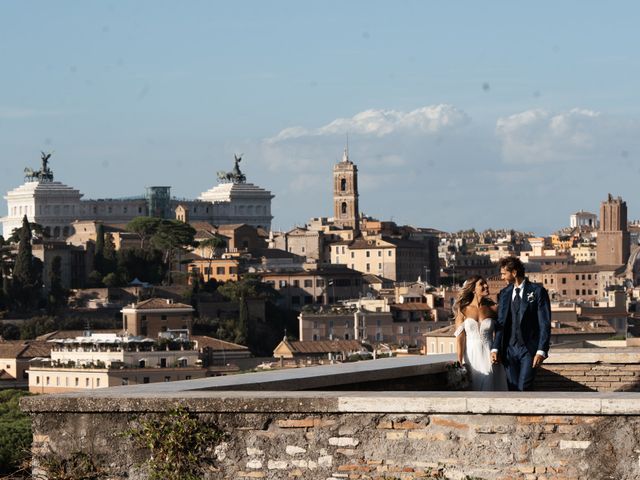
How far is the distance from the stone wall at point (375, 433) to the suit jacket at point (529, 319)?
1321mm

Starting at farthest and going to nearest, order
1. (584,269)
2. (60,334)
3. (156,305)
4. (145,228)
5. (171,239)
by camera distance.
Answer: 1. (584,269)
2. (145,228)
3. (171,239)
4. (156,305)
5. (60,334)

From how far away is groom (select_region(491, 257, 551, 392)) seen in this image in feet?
22.7

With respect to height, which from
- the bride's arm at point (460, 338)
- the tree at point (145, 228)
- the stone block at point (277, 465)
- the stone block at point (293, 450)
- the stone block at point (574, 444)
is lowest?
the stone block at point (277, 465)

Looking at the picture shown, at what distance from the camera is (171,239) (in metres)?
104

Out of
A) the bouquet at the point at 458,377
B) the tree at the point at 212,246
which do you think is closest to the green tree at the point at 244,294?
the tree at the point at 212,246

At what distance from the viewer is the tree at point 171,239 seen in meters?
103

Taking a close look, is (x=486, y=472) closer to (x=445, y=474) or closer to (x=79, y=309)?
(x=445, y=474)

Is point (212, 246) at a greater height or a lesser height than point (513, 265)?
greater

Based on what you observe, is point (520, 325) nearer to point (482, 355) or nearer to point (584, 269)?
point (482, 355)

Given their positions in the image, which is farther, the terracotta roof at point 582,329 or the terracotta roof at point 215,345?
the terracotta roof at point 215,345

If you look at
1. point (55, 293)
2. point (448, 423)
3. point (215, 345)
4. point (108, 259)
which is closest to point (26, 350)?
point (215, 345)

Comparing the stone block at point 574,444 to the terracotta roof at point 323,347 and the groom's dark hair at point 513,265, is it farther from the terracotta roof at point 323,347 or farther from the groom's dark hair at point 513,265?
the terracotta roof at point 323,347

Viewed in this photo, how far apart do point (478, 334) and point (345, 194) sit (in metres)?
130

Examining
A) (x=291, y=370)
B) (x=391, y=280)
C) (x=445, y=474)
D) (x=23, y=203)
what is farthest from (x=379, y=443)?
(x=23, y=203)
